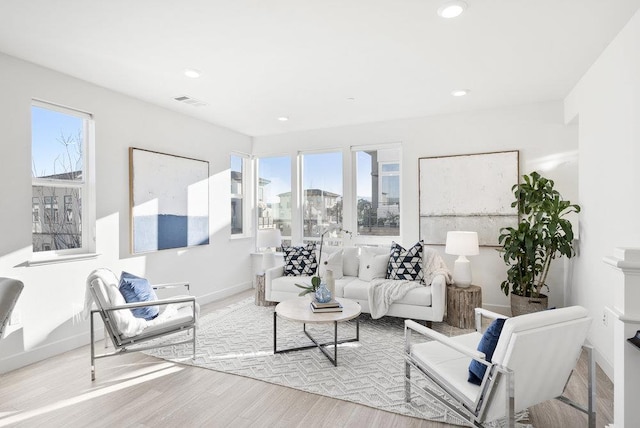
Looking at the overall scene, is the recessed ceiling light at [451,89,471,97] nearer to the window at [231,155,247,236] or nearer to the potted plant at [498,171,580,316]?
the potted plant at [498,171,580,316]

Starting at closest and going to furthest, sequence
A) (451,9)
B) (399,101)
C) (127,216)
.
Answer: (451,9), (127,216), (399,101)

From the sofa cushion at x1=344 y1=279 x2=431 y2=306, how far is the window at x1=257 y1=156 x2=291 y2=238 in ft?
7.26

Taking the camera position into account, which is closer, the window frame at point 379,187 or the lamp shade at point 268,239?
the lamp shade at point 268,239

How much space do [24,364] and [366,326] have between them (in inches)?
132

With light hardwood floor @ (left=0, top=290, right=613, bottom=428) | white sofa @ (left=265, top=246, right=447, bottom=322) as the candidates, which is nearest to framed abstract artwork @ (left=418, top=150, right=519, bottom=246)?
white sofa @ (left=265, top=246, right=447, bottom=322)

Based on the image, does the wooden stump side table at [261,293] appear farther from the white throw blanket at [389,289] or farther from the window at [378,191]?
the window at [378,191]

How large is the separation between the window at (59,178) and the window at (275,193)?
2.98m

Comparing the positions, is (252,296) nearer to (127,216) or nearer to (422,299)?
(127,216)

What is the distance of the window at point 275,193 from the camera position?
6172 millimetres

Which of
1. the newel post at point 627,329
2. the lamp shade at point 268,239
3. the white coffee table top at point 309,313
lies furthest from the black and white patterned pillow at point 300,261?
the newel post at point 627,329

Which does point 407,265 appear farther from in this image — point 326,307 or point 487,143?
point 487,143

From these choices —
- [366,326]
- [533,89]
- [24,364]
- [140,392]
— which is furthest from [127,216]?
[533,89]

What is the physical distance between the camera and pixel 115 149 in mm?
3938

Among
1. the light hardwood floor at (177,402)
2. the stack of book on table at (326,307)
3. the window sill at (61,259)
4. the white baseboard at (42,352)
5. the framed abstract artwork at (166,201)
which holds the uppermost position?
the framed abstract artwork at (166,201)
